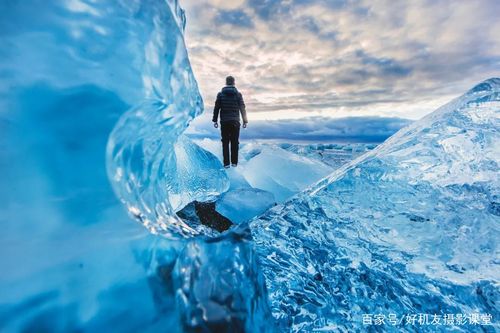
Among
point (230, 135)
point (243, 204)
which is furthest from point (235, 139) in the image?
point (243, 204)

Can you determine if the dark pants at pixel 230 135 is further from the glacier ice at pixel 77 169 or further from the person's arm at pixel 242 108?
the glacier ice at pixel 77 169

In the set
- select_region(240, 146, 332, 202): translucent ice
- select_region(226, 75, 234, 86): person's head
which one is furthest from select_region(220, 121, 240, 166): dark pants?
select_region(226, 75, 234, 86): person's head

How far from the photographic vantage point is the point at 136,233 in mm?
1131

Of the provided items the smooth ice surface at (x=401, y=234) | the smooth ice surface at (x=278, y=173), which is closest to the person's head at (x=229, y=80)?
the smooth ice surface at (x=278, y=173)

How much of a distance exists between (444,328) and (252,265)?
115 centimetres

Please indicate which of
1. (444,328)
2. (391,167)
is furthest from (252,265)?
(391,167)

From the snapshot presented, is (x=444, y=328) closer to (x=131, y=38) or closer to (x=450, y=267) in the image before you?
(x=450, y=267)

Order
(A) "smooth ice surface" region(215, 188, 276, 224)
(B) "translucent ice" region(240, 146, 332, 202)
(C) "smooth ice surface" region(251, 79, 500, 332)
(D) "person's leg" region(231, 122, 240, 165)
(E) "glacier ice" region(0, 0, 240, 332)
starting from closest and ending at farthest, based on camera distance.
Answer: (E) "glacier ice" region(0, 0, 240, 332), (C) "smooth ice surface" region(251, 79, 500, 332), (A) "smooth ice surface" region(215, 188, 276, 224), (B) "translucent ice" region(240, 146, 332, 202), (D) "person's leg" region(231, 122, 240, 165)

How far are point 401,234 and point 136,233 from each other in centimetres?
173

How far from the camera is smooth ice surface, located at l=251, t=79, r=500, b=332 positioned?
5.40 ft

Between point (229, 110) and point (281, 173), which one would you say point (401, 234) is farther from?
point (229, 110)

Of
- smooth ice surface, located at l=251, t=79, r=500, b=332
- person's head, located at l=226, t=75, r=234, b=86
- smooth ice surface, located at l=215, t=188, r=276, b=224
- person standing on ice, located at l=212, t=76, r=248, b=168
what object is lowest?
smooth ice surface, located at l=215, t=188, r=276, b=224

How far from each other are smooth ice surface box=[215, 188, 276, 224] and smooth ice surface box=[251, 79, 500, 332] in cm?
127

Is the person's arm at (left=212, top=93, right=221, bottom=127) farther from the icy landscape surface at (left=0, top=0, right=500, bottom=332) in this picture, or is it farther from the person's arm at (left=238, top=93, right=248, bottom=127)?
the icy landscape surface at (left=0, top=0, right=500, bottom=332)
